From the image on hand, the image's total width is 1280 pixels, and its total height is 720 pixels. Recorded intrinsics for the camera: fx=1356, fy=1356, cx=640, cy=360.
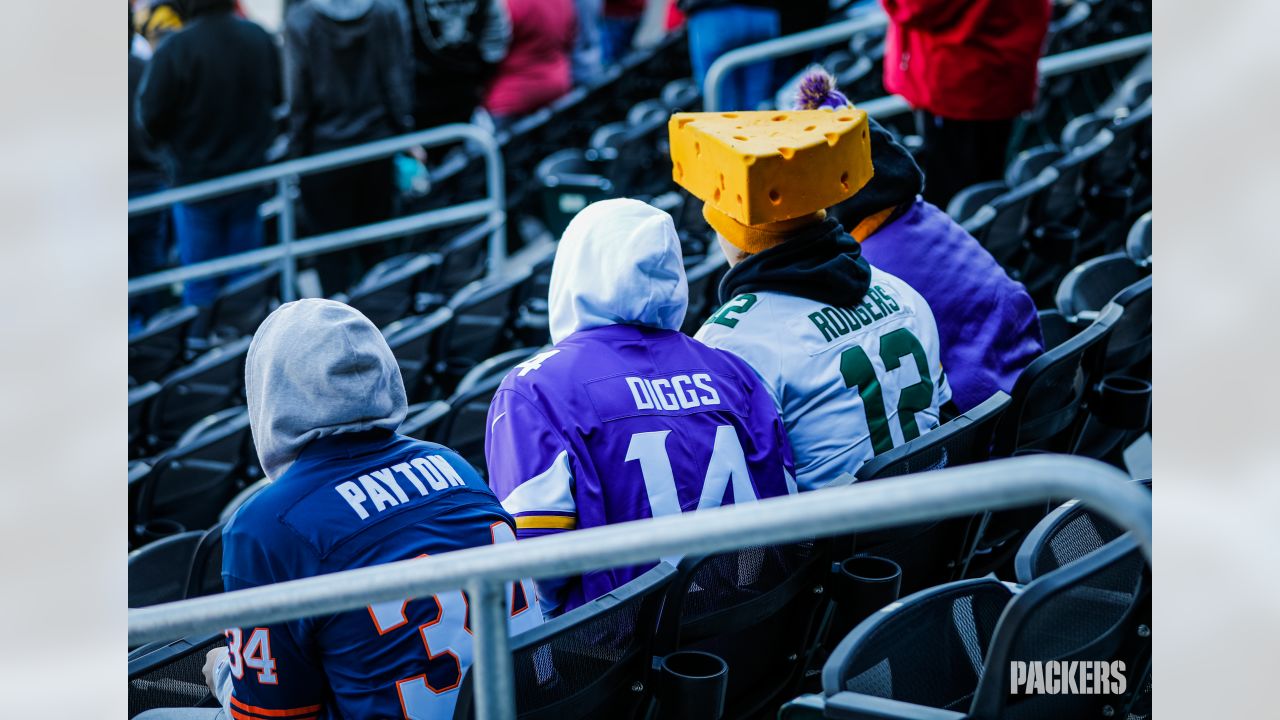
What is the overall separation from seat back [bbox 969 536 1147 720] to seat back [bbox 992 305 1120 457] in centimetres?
81

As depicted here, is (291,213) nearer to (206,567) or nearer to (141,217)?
(141,217)

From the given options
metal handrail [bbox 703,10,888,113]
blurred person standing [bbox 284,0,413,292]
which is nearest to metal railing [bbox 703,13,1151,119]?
metal handrail [bbox 703,10,888,113]

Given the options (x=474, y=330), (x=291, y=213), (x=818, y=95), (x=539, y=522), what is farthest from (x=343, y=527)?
(x=291, y=213)

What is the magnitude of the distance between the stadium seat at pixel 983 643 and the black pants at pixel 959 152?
9.31ft

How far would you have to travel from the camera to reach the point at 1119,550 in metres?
1.47

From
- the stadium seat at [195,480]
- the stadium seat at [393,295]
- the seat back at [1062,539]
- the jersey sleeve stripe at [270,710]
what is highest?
the seat back at [1062,539]

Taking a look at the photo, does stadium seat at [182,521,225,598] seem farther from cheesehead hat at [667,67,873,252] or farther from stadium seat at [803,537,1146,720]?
stadium seat at [803,537,1146,720]

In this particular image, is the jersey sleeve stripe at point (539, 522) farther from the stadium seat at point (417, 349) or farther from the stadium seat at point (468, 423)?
the stadium seat at point (417, 349)

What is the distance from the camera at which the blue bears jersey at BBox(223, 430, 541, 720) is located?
5.69ft

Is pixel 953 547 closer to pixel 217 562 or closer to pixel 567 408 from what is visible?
pixel 567 408

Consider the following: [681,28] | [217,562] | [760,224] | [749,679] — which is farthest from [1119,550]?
[681,28]

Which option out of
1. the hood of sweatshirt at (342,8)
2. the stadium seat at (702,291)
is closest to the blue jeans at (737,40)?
the hood of sweatshirt at (342,8)

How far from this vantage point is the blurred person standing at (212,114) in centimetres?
542

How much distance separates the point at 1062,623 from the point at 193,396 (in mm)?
3036
